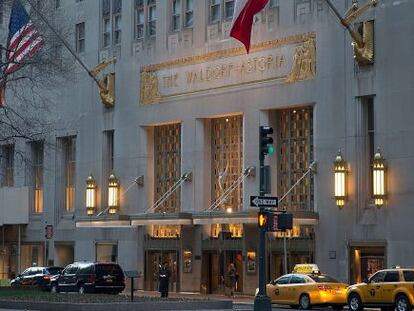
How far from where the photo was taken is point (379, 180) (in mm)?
44688

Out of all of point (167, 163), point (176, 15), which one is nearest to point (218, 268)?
point (167, 163)

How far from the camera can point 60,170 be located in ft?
219

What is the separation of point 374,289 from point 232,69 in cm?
1732

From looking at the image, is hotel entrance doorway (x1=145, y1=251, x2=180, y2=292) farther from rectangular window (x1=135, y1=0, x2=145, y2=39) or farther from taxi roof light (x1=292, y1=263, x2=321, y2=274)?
rectangular window (x1=135, y1=0, x2=145, y2=39)

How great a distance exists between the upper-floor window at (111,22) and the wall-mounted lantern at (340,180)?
1992cm

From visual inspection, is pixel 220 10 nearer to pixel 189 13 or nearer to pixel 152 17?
pixel 189 13

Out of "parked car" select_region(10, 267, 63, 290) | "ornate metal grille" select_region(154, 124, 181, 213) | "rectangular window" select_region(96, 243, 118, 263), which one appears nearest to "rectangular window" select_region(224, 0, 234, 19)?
"ornate metal grille" select_region(154, 124, 181, 213)

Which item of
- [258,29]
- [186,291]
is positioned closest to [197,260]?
[186,291]

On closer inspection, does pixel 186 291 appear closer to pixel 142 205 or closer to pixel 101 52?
pixel 142 205

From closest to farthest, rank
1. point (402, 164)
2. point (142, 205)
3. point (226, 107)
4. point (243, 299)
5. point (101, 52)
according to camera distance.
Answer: point (402, 164), point (243, 299), point (226, 107), point (142, 205), point (101, 52)

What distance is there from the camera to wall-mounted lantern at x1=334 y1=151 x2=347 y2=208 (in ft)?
152

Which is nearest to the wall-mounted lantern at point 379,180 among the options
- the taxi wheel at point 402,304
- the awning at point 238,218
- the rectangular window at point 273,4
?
the awning at point 238,218

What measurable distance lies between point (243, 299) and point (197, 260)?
5710mm

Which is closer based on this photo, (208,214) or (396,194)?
(396,194)
